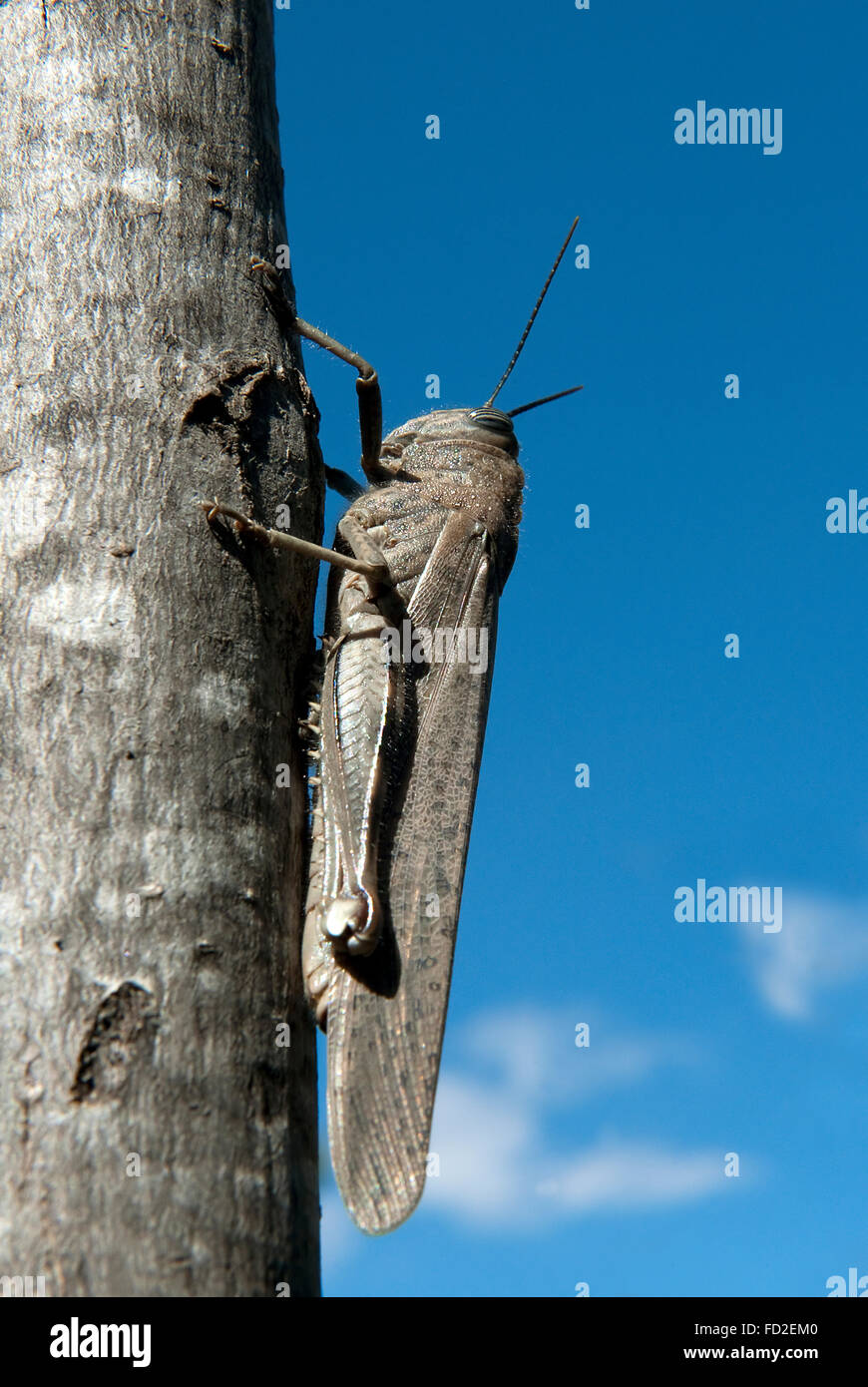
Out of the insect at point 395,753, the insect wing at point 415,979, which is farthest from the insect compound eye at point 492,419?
the insect wing at point 415,979

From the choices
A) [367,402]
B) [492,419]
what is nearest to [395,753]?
[367,402]

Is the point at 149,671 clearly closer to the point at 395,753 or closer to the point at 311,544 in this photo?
the point at 311,544

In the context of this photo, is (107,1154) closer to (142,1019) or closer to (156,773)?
(142,1019)

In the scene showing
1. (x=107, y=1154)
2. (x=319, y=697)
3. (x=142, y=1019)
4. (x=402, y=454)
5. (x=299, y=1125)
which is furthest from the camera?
(x=402, y=454)

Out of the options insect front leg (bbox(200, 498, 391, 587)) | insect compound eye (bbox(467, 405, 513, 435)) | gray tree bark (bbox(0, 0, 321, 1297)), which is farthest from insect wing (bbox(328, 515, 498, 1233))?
insect compound eye (bbox(467, 405, 513, 435))

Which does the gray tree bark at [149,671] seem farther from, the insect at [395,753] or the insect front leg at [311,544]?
the insect at [395,753]

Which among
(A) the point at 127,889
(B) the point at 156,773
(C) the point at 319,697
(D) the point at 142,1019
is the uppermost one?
(C) the point at 319,697
